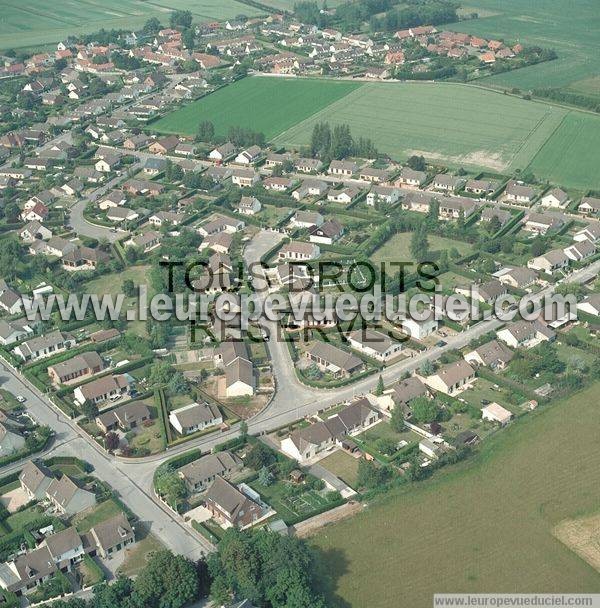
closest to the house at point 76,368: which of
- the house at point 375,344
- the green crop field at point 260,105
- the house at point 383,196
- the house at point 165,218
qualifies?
the house at point 375,344

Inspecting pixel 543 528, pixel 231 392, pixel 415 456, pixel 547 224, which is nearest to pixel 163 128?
pixel 547 224

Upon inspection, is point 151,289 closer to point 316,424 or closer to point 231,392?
point 231,392

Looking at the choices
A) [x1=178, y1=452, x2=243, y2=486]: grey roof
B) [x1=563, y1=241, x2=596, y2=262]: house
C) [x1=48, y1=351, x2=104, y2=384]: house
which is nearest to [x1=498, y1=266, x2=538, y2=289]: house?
[x1=563, y1=241, x2=596, y2=262]: house

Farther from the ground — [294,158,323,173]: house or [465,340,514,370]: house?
[465,340,514,370]: house

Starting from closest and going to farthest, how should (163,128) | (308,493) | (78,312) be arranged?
(308,493) → (78,312) → (163,128)

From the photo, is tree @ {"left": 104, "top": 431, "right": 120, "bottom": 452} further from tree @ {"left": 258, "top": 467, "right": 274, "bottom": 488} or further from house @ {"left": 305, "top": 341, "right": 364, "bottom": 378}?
house @ {"left": 305, "top": 341, "right": 364, "bottom": 378}
